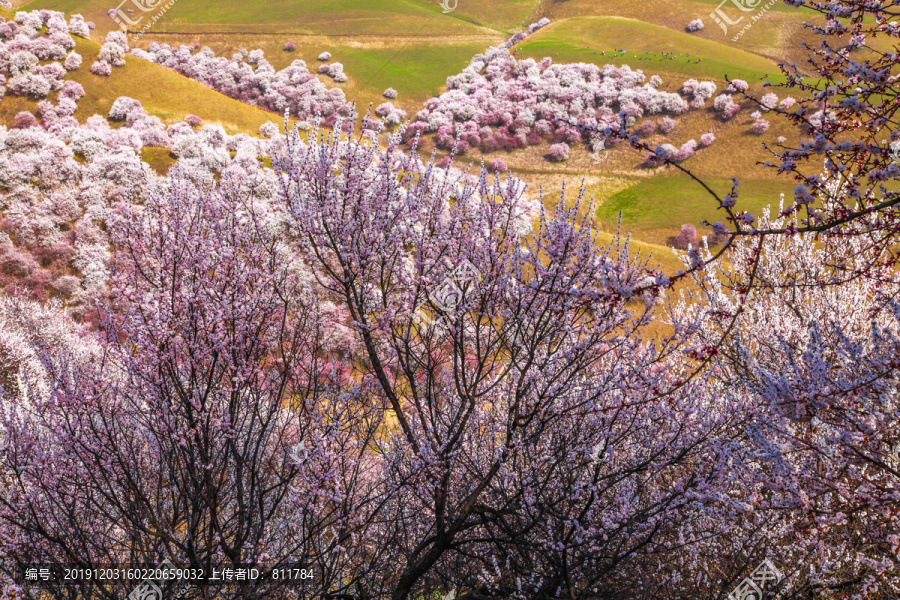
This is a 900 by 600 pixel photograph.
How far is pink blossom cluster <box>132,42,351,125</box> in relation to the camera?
7669cm

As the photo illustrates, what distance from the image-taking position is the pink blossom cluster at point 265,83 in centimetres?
7669

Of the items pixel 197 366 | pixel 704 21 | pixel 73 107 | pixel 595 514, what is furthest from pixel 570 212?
pixel 704 21

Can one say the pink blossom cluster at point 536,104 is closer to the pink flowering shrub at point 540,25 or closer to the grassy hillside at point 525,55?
the grassy hillside at point 525,55

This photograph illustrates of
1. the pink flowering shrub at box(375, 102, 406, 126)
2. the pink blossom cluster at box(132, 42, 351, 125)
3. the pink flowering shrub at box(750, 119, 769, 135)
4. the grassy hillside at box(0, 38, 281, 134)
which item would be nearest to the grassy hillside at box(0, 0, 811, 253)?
the grassy hillside at box(0, 38, 281, 134)

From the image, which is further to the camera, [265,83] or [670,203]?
[265,83]

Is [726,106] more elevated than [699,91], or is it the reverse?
[699,91]

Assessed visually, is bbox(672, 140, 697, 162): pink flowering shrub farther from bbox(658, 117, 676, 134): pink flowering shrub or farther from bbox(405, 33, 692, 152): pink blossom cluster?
bbox(405, 33, 692, 152): pink blossom cluster

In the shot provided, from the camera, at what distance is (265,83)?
80.0m

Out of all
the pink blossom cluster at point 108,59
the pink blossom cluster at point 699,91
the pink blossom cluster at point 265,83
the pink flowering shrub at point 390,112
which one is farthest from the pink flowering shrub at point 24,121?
the pink blossom cluster at point 699,91

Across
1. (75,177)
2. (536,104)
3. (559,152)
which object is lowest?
(75,177)

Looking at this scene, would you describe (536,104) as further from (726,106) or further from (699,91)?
(726,106)

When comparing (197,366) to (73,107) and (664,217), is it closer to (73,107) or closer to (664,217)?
(73,107)

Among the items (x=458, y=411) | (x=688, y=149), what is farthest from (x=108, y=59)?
(x=688, y=149)

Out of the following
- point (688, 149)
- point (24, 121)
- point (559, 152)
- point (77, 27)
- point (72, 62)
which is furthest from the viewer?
point (559, 152)
